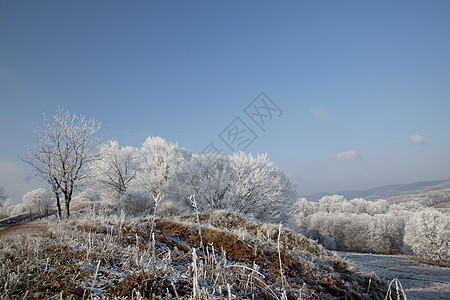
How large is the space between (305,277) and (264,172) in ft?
58.4

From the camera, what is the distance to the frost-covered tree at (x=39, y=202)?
5450 centimetres

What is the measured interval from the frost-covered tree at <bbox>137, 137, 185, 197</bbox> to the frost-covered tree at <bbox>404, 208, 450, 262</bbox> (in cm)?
4620

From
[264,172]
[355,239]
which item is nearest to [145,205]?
[264,172]

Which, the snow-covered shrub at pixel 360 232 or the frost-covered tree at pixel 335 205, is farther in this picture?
the frost-covered tree at pixel 335 205

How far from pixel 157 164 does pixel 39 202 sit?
45775mm

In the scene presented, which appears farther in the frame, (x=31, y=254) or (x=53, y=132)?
(x=53, y=132)

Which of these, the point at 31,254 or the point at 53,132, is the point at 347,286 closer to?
the point at 31,254

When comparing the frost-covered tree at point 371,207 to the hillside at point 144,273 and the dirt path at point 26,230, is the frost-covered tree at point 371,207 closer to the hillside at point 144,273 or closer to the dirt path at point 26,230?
the hillside at point 144,273

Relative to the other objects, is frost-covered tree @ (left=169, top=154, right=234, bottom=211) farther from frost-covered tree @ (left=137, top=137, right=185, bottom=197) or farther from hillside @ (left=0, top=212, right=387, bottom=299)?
hillside @ (left=0, top=212, right=387, bottom=299)

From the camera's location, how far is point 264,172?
22.4 meters

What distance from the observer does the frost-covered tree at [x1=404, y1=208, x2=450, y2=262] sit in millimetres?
39062

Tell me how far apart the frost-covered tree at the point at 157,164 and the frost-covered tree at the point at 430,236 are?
4620cm

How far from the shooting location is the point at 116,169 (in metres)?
29.2

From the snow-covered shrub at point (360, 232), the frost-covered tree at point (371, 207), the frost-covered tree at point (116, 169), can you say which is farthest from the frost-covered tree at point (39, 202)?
the frost-covered tree at point (371, 207)
